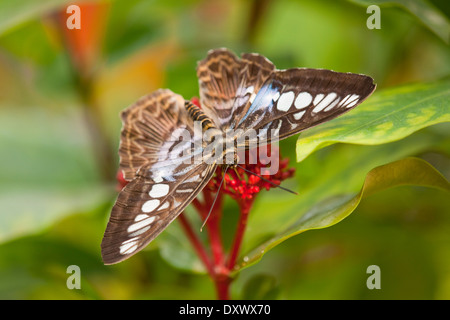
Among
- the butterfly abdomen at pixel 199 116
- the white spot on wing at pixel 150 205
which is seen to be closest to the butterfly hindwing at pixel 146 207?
the white spot on wing at pixel 150 205

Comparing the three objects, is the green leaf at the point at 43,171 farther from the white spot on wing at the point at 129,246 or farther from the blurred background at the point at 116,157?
the white spot on wing at the point at 129,246

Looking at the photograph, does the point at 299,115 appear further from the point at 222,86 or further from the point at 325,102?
the point at 222,86

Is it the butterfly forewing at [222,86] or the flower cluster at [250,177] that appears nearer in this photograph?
the flower cluster at [250,177]

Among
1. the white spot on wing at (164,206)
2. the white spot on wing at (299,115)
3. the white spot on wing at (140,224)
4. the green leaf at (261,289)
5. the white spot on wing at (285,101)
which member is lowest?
the green leaf at (261,289)

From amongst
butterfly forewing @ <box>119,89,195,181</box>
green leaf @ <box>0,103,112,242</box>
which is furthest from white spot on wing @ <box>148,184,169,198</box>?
green leaf @ <box>0,103,112,242</box>
